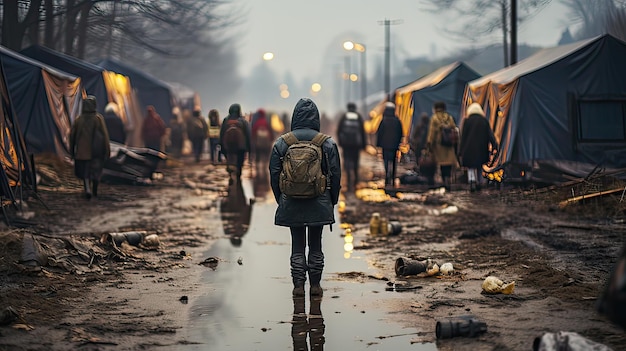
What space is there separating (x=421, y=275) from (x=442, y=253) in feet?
4.97

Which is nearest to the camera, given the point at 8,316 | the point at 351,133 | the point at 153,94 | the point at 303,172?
the point at 8,316

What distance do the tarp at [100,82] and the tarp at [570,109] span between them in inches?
485

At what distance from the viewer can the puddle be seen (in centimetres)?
663

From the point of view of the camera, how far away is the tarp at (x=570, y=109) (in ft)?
62.5

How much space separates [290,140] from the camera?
8297 mm

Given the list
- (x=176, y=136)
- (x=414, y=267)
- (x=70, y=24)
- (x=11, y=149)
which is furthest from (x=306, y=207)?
(x=176, y=136)

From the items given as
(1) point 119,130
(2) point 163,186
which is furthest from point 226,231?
(1) point 119,130

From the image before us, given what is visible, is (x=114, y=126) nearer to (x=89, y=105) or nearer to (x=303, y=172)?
(x=89, y=105)

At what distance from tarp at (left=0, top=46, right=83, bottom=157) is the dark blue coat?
13.0 m

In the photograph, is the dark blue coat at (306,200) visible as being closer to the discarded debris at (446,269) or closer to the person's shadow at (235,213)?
the discarded debris at (446,269)

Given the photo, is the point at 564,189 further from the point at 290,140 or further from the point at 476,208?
the point at 290,140

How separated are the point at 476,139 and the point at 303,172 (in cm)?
1093

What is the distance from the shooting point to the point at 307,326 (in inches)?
281

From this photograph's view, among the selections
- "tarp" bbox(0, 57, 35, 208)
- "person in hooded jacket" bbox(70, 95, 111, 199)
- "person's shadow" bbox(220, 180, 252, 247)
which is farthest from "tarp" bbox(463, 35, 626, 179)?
"tarp" bbox(0, 57, 35, 208)
